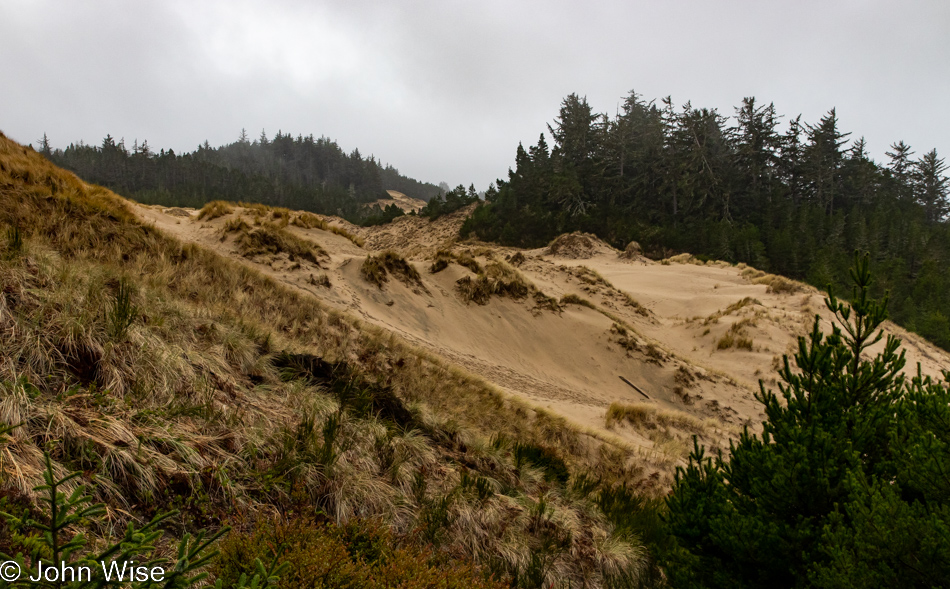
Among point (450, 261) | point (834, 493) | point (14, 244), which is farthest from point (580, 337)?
point (14, 244)

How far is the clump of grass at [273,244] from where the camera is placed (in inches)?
478

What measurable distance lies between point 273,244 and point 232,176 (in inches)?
2651

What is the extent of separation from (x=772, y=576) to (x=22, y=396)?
4.76m

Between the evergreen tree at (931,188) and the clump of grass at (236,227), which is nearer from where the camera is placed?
the clump of grass at (236,227)

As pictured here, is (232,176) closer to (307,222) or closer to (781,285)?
(307,222)

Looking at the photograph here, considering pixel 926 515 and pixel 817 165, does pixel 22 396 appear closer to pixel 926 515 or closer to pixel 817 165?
pixel 926 515

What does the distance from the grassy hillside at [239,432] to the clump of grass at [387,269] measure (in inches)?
270

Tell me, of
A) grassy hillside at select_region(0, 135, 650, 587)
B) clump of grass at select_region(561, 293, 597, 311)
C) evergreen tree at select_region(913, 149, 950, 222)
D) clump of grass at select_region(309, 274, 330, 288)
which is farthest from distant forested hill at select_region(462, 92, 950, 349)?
grassy hillside at select_region(0, 135, 650, 587)

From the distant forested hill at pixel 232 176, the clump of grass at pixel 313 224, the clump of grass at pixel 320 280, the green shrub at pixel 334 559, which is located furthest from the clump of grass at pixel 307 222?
the distant forested hill at pixel 232 176

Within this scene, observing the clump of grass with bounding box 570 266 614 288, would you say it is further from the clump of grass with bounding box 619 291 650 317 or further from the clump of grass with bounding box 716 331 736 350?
the clump of grass with bounding box 716 331 736 350

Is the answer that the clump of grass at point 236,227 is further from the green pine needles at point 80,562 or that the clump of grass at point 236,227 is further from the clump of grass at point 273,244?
the green pine needles at point 80,562

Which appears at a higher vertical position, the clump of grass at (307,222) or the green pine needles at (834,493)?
the clump of grass at (307,222)

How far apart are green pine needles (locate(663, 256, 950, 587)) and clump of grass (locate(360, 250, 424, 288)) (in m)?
11.1

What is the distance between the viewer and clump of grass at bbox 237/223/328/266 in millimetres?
12133
